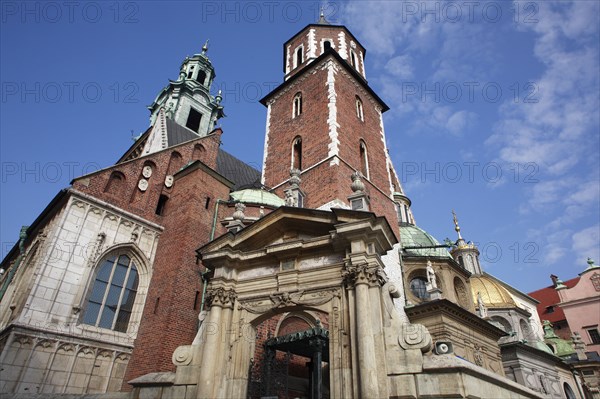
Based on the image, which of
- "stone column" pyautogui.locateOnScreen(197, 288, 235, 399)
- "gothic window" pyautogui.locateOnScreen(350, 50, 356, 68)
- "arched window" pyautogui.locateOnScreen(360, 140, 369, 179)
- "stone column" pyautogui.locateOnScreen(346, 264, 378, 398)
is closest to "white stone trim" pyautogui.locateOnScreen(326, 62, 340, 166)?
"arched window" pyautogui.locateOnScreen(360, 140, 369, 179)

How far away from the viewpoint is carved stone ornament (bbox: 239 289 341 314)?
330 inches

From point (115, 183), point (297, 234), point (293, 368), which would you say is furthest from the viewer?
point (115, 183)

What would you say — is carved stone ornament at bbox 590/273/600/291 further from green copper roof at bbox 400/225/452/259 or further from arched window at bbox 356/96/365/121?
arched window at bbox 356/96/365/121

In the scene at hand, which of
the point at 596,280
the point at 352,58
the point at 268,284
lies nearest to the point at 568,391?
the point at 596,280

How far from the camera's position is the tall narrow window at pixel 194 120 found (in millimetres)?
33625

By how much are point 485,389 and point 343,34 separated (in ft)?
74.8

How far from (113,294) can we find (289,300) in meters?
8.20

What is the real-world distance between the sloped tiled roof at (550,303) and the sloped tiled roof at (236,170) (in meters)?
34.7

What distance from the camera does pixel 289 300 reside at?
8.62 m

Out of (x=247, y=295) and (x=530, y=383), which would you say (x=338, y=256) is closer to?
(x=247, y=295)

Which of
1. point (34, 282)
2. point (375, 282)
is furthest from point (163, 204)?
point (375, 282)

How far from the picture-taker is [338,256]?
343 inches

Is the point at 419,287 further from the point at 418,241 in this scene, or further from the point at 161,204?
the point at 161,204

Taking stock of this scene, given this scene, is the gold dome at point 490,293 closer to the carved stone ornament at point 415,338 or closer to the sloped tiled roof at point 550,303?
the sloped tiled roof at point 550,303
